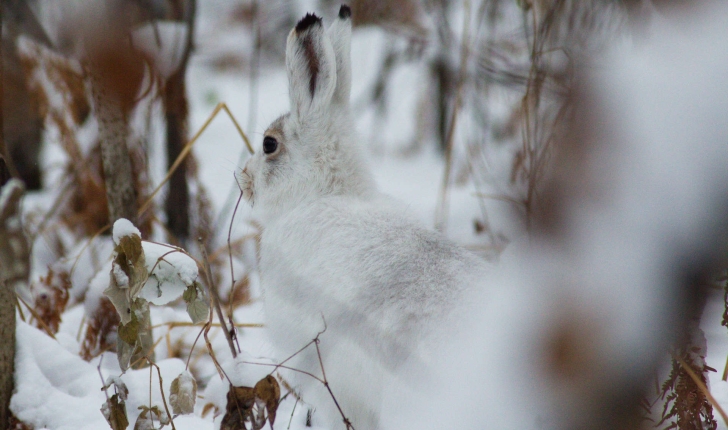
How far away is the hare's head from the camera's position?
2125mm

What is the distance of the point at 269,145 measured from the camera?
89.8 inches

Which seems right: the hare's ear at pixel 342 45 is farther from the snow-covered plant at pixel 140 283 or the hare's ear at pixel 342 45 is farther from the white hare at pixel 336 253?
the snow-covered plant at pixel 140 283

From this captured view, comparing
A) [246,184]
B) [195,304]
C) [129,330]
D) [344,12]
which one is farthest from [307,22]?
[129,330]

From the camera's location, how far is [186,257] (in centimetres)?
170

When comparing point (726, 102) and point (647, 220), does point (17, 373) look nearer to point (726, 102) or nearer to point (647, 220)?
point (647, 220)

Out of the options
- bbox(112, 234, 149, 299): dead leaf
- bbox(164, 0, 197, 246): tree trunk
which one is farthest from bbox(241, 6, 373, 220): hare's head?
bbox(164, 0, 197, 246): tree trunk

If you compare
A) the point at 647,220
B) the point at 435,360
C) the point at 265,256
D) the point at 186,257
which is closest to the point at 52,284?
the point at 265,256

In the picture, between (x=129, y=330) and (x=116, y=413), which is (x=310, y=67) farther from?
(x=116, y=413)

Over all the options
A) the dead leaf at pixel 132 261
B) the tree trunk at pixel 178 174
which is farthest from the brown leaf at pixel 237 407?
the tree trunk at pixel 178 174

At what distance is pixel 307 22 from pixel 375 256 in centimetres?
81

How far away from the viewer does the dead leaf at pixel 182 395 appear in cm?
167

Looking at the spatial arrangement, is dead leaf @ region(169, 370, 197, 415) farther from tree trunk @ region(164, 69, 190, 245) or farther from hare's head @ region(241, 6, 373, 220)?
tree trunk @ region(164, 69, 190, 245)

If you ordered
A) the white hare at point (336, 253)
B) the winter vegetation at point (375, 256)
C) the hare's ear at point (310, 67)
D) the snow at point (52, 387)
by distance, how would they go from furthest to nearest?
1. the hare's ear at point (310, 67)
2. the snow at point (52, 387)
3. the white hare at point (336, 253)
4. the winter vegetation at point (375, 256)

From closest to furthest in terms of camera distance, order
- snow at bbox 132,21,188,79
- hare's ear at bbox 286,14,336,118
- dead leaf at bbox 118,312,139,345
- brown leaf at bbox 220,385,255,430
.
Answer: brown leaf at bbox 220,385,255,430 < dead leaf at bbox 118,312,139,345 < hare's ear at bbox 286,14,336,118 < snow at bbox 132,21,188,79
